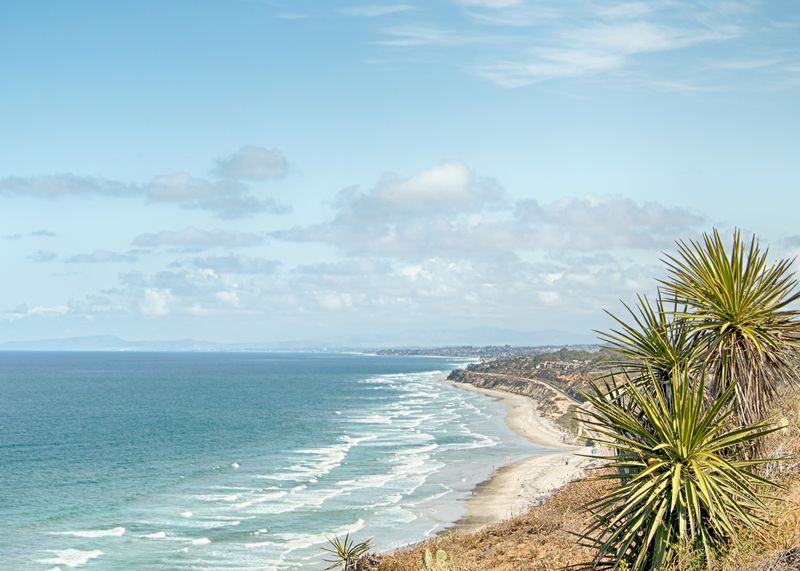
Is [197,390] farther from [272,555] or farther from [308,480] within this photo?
[272,555]

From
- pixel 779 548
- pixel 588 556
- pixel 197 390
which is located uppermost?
pixel 779 548

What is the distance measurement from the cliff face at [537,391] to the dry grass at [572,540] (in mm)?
36307

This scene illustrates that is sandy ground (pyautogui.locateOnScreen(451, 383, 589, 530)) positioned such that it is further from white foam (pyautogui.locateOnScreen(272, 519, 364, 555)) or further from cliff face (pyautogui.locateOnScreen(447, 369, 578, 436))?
white foam (pyautogui.locateOnScreen(272, 519, 364, 555))

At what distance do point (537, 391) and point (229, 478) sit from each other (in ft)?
275

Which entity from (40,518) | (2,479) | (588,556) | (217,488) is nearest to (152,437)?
(2,479)

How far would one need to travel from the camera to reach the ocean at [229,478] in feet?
119

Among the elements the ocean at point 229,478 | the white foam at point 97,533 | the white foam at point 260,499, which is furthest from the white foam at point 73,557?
the white foam at point 260,499

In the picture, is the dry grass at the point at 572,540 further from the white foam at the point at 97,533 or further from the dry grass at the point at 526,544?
the white foam at the point at 97,533

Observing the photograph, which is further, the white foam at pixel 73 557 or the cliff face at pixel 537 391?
the cliff face at pixel 537 391

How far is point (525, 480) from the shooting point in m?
51.0

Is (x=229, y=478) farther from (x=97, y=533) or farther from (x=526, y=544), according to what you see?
(x=526, y=544)

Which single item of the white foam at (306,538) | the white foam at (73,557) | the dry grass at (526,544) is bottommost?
the white foam at (73,557)

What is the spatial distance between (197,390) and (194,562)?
114540mm

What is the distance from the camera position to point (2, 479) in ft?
174
